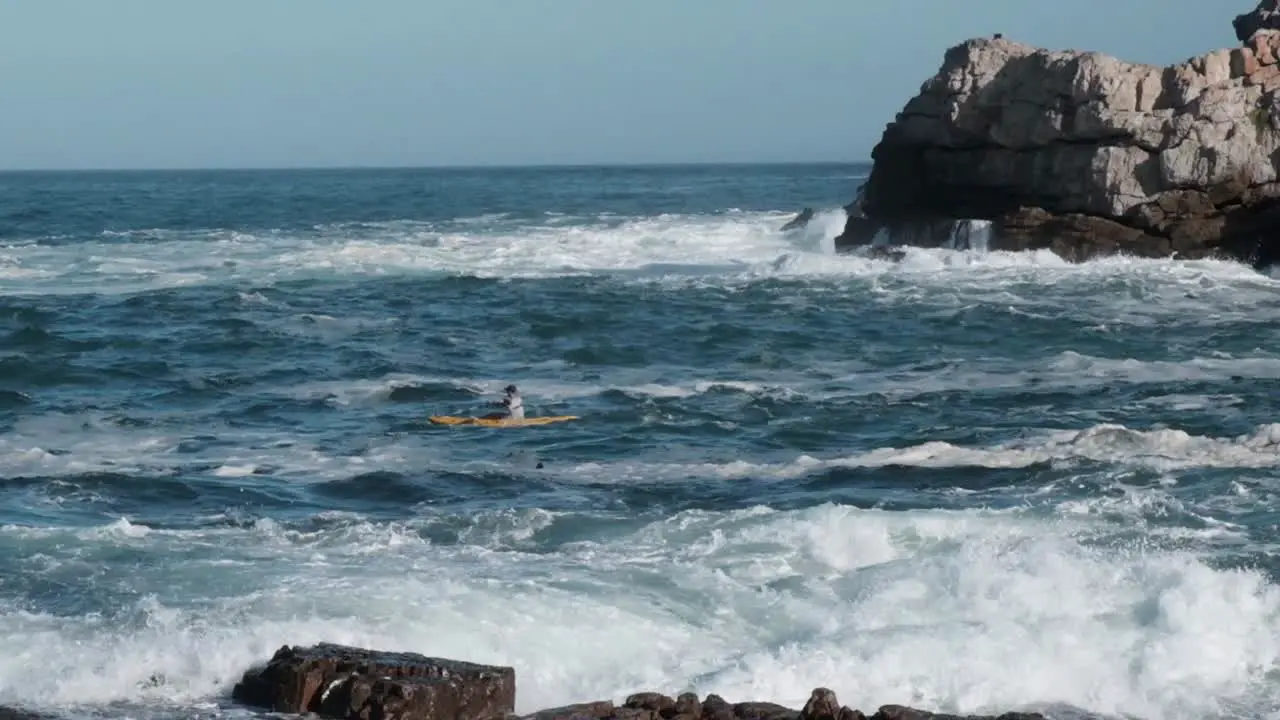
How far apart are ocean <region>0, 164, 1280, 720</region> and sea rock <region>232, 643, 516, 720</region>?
530mm

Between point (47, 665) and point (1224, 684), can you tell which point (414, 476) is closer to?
point (47, 665)

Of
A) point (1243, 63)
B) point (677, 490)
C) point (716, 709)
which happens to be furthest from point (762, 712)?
point (1243, 63)

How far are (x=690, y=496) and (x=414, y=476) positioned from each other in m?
2.84

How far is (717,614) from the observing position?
13664 mm

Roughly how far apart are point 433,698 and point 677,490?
288 inches

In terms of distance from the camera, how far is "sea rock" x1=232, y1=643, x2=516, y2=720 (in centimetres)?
1094

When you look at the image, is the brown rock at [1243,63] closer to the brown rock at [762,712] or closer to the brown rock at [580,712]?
the brown rock at [762,712]

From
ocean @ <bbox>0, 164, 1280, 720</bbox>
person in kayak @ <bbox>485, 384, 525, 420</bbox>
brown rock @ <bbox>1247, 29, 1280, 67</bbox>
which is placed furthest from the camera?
brown rock @ <bbox>1247, 29, 1280, 67</bbox>

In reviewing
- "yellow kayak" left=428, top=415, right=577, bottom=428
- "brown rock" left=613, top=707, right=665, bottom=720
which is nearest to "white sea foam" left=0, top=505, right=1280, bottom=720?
"brown rock" left=613, top=707, right=665, bottom=720

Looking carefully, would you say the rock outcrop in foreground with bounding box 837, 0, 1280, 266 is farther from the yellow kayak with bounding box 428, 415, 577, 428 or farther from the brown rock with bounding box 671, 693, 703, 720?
the brown rock with bounding box 671, 693, 703, 720

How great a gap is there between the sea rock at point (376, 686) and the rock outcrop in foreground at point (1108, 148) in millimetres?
26243

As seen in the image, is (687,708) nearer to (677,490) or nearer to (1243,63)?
(677,490)

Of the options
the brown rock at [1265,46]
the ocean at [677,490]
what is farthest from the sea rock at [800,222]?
the brown rock at [1265,46]

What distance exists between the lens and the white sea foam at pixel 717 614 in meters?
12.3
